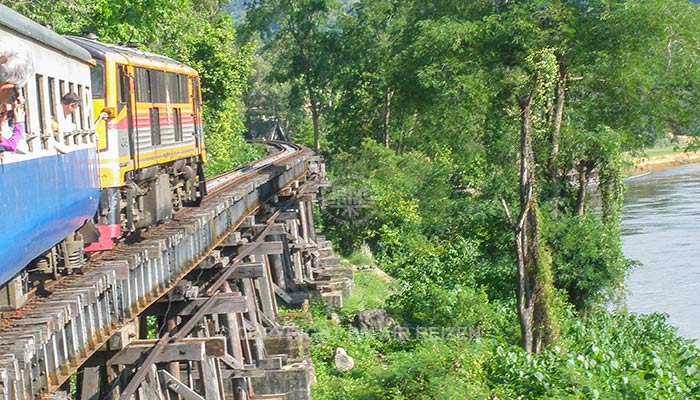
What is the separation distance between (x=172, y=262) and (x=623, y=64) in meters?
18.0

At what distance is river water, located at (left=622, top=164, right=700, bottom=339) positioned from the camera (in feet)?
104

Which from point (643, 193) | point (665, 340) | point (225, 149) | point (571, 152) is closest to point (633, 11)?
point (571, 152)

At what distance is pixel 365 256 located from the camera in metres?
39.1

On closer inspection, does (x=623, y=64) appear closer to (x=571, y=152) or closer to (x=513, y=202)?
(x=571, y=152)

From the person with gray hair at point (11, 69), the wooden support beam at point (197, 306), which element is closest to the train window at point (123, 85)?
the wooden support beam at point (197, 306)

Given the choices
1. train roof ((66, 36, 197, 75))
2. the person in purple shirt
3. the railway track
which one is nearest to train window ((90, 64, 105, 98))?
train roof ((66, 36, 197, 75))

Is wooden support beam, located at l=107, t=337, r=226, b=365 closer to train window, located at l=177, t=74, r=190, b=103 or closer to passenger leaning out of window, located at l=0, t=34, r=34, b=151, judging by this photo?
passenger leaning out of window, located at l=0, t=34, r=34, b=151

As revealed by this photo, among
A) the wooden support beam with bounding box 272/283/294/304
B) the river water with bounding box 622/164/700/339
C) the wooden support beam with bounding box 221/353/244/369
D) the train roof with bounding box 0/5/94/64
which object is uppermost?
the train roof with bounding box 0/5/94/64

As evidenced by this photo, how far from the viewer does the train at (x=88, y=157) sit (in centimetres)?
760

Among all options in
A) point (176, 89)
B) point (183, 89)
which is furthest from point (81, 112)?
point (183, 89)

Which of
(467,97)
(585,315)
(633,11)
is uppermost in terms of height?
(633,11)

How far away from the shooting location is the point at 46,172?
27.6 ft

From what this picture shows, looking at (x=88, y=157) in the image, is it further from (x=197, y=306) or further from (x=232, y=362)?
(x=232, y=362)

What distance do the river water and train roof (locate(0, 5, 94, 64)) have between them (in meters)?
21.9
